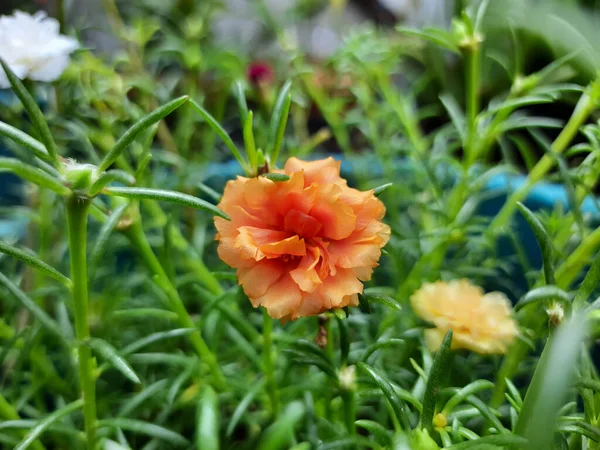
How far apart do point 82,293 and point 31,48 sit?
0.21m

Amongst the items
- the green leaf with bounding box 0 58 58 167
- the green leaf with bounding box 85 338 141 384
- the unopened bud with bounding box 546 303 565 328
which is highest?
the green leaf with bounding box 0 58 58 167

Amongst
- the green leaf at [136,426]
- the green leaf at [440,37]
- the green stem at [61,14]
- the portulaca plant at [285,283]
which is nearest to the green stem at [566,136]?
the portulaca plant at [285,283]

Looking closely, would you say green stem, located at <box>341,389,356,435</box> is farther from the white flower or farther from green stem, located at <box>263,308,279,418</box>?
the white flower

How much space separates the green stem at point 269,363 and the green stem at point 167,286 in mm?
48

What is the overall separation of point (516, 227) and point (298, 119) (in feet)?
1.19

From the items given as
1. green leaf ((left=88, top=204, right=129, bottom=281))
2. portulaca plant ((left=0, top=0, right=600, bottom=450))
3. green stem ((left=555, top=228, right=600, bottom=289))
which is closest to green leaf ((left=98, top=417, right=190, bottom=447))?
portulaca plant ((left=0, top=0, right=600, bottom=450))

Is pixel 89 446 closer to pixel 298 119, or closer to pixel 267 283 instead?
A: pixel 267 283

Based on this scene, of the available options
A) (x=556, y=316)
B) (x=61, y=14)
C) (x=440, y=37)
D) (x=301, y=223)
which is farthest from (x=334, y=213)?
(x=61, y=14)

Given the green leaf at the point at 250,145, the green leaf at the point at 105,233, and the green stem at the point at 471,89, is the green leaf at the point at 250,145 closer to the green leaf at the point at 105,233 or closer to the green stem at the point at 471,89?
the green leaf at the point at 105,233

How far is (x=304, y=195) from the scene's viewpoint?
265mm

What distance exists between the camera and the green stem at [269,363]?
354 millimetres

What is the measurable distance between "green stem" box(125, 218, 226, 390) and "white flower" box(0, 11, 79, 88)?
5.4 inches

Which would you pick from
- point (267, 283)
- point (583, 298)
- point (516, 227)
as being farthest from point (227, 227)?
point (516, 227)

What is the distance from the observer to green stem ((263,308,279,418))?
35cm
